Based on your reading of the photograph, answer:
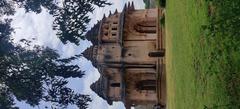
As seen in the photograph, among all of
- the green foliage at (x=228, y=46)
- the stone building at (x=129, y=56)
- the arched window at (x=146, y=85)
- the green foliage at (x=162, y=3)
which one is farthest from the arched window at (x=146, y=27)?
the green foliage at (x=228, y=46)

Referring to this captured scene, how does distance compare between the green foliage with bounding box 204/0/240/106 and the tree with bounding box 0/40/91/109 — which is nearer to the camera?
the green foliage with bounding box 204/0/240/106

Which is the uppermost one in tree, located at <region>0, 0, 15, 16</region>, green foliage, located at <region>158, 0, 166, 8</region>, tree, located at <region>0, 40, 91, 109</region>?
green foliage, located at <region>158, 0, 166, 8</region>

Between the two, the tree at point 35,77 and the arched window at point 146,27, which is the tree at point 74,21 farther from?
the arched window at point 146,27

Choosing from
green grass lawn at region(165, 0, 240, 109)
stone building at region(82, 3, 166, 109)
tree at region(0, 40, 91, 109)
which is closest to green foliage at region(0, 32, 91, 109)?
tree at region(0, 40, 91, 109)

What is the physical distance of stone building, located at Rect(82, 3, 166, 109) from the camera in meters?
30.6

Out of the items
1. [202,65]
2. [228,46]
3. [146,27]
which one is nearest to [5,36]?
Answer: [202,65]

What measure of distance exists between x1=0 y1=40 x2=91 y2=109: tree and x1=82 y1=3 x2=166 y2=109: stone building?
1325cm

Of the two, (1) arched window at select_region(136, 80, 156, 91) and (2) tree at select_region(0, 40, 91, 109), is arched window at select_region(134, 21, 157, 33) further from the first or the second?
(2) tree at select_region(0, 40, 91, 109)

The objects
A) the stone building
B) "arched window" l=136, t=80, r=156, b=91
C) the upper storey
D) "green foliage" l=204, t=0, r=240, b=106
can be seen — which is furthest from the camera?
"arched window" l=136, t=80, r=156, b=91

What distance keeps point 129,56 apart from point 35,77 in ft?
49.7

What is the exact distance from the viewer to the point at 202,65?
40.9ft

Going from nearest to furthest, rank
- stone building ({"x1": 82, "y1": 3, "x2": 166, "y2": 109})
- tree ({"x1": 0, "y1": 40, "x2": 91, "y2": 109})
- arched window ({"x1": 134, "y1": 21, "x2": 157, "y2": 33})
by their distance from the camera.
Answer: tree ({"x1": 0, "y1": 40, "x2": 91, "y2": 109})
stone building ({"x1": 82, "y1": 3, "x2": 166, "y2": 109})
arched window ({"x1": 134, "y1": 21, "x2": 157, "y2": 33})

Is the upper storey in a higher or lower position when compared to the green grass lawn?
higher

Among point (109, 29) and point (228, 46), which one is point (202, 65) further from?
point (109, 29)
